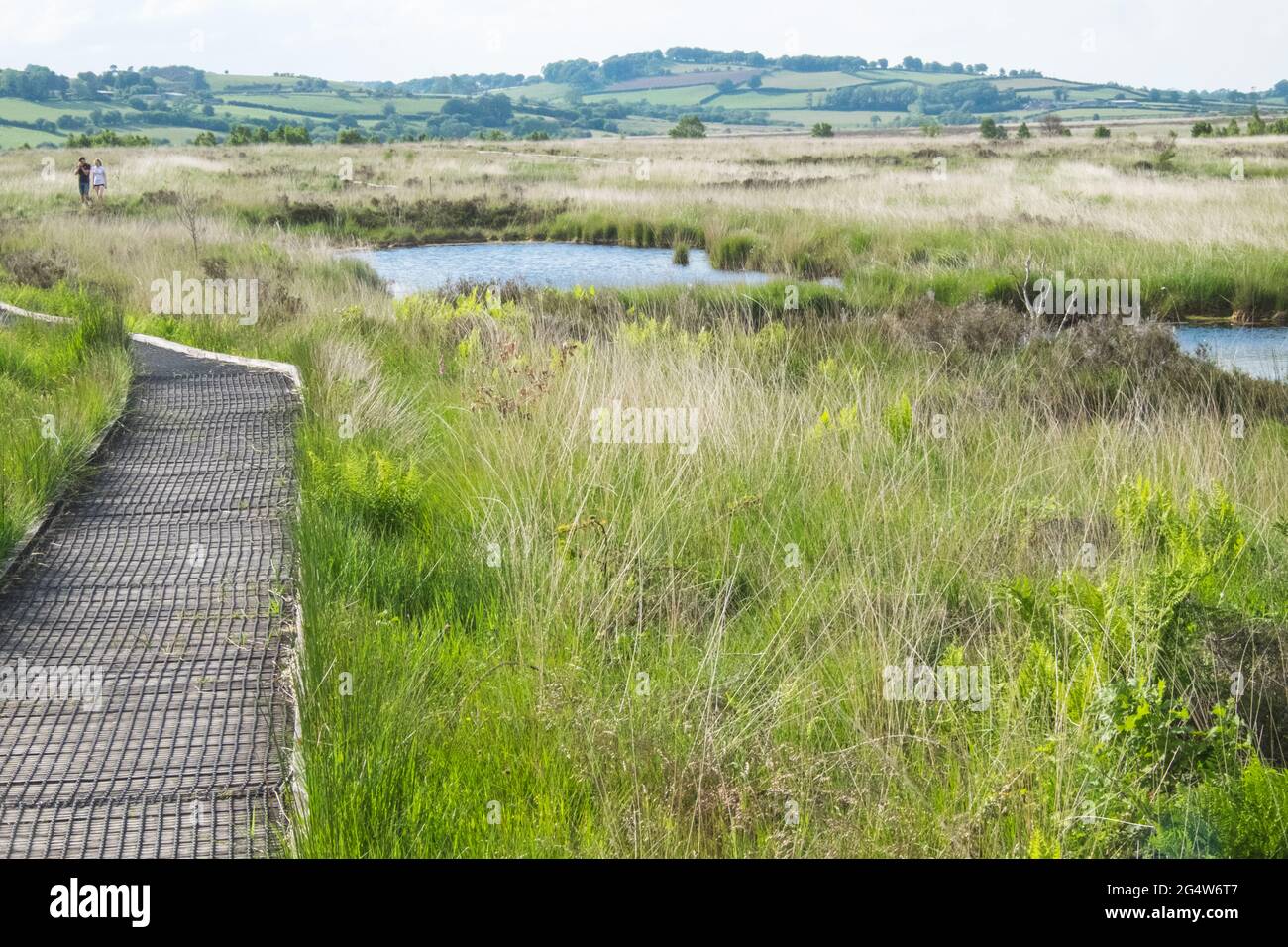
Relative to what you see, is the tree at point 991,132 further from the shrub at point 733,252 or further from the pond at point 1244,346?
the pond at point 1244,346

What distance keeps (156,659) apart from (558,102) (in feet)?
632

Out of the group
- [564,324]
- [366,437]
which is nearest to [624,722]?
[366,437]

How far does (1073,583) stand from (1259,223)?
18.5 m

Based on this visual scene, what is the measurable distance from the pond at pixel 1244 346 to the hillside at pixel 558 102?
178 feet

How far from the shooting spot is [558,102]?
188 m

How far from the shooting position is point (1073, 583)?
13.7 feet

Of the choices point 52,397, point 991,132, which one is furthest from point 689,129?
point 52,397

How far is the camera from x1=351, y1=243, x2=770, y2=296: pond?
801 inches

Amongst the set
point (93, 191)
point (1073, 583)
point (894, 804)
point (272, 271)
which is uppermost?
point (93, 191)

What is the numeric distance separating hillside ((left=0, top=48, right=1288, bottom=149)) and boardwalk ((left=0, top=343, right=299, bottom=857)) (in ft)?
189

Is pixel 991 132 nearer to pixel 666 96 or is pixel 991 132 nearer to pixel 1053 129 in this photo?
pixel 1053 129

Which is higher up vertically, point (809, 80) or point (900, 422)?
point (809, 80)

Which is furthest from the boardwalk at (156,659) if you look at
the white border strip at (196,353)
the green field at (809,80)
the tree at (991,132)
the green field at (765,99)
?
the green field at (809,80)
